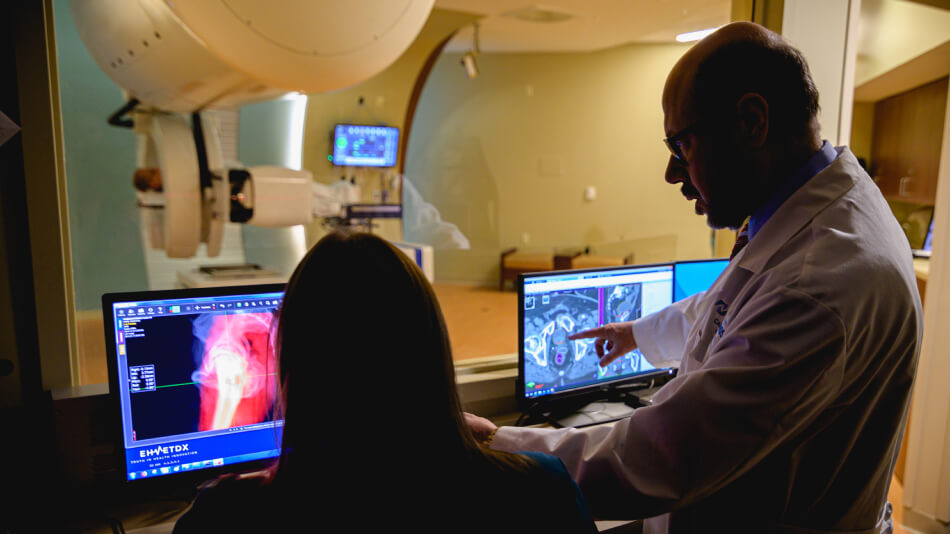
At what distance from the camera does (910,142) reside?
3.99 meters

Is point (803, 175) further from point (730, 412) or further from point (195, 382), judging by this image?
point (195, 382)

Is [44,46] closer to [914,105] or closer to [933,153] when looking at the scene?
[933,153]

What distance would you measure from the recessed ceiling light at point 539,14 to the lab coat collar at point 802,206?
166 inches

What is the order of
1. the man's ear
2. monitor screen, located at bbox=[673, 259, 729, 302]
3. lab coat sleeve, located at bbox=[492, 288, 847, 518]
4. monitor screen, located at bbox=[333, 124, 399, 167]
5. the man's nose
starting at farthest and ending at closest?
monitor screen, located at bbox=[333, 124, 399, 167] → monitor screen, located at bbox=[673, 259, 729, 302] → the man's nose → the man's ear → lab coat sleeve, located at bbox=[492, 288, 847, 518]

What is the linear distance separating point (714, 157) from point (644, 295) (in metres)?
0.69

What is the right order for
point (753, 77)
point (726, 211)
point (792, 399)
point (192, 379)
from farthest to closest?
point (192, 379) → point (726, 211) → point (753, 77) → point (792, 399)

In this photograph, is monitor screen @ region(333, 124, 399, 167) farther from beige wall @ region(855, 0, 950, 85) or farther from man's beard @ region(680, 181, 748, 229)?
man's beard @ region(680, 181, 748, 229)

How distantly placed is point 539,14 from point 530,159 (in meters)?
1.76

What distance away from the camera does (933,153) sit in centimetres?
363

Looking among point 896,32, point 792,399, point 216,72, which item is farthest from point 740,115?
point 896,32

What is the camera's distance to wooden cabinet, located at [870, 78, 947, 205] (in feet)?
11.9

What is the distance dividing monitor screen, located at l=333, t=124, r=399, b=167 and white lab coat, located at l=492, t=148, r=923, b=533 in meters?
4.58

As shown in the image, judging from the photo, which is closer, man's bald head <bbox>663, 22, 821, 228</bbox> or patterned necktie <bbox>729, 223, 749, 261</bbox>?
man's bald head <bbox>663, 22, 821, 228</bbox>

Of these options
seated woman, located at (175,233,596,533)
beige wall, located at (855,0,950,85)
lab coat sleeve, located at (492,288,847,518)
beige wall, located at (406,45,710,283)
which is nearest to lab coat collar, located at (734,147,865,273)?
lab coat sleeve, located at (492,288,847,518)
